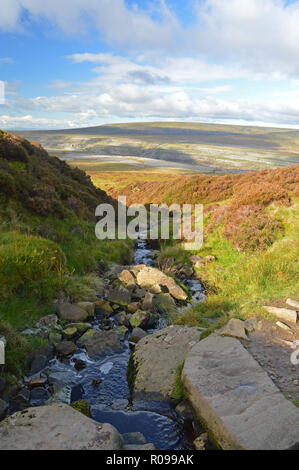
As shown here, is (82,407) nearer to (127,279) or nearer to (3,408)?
(3,408)

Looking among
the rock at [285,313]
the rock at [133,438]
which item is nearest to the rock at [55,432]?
the rock at [133,438]

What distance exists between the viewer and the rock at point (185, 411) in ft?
19.4

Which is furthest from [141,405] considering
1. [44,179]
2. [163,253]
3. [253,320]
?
[44,179]

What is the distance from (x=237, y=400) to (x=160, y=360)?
2.54 metres

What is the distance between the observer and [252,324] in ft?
25.9

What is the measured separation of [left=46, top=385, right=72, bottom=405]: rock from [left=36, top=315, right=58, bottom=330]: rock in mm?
2480

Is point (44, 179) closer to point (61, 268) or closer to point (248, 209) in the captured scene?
point (61, 268)

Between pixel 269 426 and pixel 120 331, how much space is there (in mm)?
5648

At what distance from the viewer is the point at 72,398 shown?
668 cm

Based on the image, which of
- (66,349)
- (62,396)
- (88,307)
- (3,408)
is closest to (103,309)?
(88,307)

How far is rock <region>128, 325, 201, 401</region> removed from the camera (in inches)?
269

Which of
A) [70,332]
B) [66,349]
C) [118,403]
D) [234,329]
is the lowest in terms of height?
[118,403]

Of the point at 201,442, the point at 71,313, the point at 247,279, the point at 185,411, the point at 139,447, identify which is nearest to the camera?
the point at 139,447

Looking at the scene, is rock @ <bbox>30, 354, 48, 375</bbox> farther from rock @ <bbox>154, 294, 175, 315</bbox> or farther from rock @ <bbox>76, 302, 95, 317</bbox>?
rock @ <bbox>154, 294, 175, 315</bbox>
